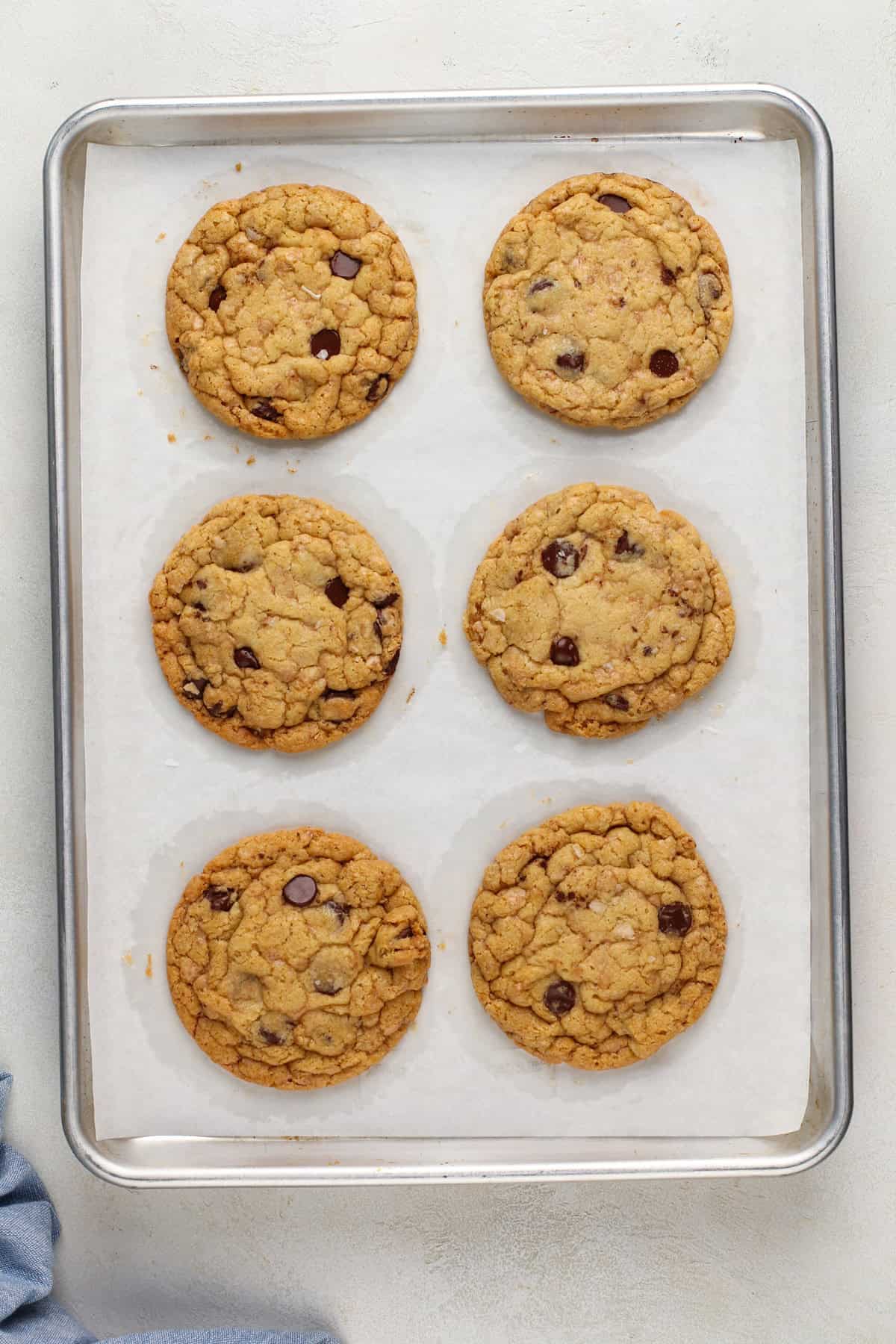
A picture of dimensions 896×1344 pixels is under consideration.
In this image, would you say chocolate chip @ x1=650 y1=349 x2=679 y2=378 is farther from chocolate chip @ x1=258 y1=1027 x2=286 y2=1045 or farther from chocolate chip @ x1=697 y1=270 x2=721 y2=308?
chocolate chip @ x1=258 y1=1027 x2=286 y2=1045

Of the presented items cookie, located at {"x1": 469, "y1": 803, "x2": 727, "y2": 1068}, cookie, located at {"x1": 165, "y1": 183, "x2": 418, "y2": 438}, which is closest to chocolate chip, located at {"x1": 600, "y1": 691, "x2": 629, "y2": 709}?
cookie, located at {"x1": 469, "y1": 803, "x2": 727, "y2": 1068}

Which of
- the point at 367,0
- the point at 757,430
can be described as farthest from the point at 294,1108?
the point at 367,0

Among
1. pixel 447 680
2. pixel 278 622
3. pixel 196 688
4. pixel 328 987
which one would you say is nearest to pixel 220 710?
pixel 196 688

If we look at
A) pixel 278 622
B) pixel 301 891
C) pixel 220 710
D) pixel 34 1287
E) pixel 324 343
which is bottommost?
pixel 34 1287

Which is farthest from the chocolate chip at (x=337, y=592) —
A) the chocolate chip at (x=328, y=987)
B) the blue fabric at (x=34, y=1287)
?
the blue fabric at (x=34, y=1287)

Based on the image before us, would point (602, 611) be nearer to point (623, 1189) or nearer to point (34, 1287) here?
point (623, 1189)
